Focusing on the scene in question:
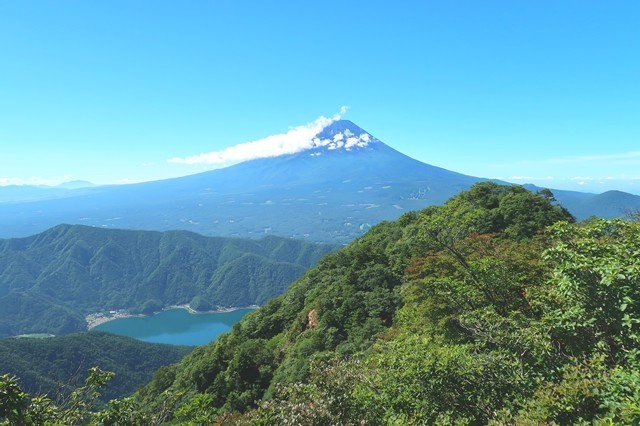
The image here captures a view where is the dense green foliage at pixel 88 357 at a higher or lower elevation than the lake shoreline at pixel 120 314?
higher

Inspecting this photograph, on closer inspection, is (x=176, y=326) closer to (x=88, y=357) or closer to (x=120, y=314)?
(x=120, y=314)

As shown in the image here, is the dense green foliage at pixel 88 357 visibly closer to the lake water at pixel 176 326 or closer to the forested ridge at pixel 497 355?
the lake water at pixel 176 326

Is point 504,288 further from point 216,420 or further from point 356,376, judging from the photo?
point 216,420

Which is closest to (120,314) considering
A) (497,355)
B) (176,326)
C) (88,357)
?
(176,326)

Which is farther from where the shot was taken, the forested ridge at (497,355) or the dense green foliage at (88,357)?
the dense green foliage at (88,357)

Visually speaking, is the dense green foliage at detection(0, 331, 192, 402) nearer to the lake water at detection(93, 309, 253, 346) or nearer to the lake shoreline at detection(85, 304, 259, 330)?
the lake water at detection(93, 309, 253, 346)

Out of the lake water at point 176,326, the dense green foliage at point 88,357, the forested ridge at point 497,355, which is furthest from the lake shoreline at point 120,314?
the forested ridge at point 497,355
